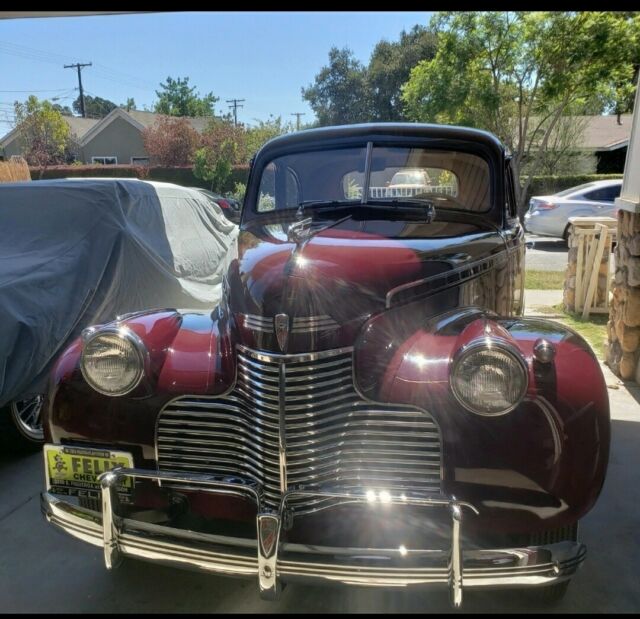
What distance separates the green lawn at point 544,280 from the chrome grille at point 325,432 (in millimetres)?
7096

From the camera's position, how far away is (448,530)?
1887mm

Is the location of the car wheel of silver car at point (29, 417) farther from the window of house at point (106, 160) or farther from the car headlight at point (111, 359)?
the window of house at point (106, 160)

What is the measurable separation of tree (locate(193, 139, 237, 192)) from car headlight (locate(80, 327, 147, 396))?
23.1 metres

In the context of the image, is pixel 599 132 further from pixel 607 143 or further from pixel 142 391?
pixel 142 391

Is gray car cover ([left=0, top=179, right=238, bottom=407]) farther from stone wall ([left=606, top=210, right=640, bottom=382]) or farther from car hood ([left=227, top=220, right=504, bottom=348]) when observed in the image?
stone wall ([left=606, top=210, right=640, bottom=382])

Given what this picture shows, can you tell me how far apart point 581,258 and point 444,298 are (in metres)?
5.02

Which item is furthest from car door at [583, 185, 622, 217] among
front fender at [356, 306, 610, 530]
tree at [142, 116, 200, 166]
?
tree at [142, 116, 200, 166]

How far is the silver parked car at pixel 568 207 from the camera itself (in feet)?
43.4

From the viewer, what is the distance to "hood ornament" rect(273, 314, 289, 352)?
77.9 inches

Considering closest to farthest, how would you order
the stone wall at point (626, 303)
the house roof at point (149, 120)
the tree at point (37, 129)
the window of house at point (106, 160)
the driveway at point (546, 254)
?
the stone wall at point (626, 303) → the driveway at point (546, 254) → the tree at point (37, 129) → the house roof at point (149, 120) → the window of house at point (106, 160)

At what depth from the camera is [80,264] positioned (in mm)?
4242

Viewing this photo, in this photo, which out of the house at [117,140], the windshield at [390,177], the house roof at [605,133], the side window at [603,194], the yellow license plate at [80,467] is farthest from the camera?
the house at [117,140]

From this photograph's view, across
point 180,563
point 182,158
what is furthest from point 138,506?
point 182,158

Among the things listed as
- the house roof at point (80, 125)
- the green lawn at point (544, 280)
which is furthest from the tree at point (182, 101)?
the green lawn at point (544, 280)
